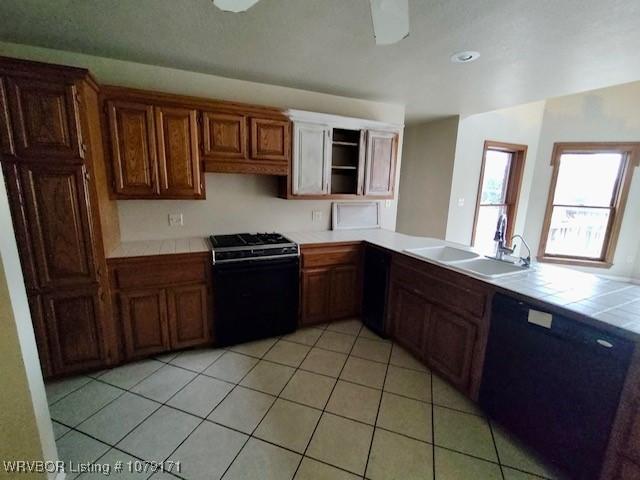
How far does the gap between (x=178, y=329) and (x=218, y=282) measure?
514mm

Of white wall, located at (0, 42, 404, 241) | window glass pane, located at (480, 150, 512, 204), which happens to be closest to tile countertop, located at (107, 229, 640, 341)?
white wall, located at (0, 42, 404, 241)

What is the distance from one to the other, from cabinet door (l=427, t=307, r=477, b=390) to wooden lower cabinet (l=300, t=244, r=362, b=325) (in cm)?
95

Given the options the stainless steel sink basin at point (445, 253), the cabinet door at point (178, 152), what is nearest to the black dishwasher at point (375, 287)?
A: the stainless steel sink basin at point (445, 253)

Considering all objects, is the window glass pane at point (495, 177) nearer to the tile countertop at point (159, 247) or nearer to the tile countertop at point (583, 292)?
the tile countertop at point (583, 292)

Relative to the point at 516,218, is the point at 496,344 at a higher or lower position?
lower

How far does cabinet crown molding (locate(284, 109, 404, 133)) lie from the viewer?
2.69 meters

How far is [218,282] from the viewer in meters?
2.34

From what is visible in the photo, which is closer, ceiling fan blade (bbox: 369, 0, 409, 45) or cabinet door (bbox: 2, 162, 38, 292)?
ceiling fan blade (bbox: 369, 0, 409, 45)

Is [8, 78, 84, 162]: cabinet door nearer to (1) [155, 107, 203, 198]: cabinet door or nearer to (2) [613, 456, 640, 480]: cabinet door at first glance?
(1) [155, 107, 203, 198]: cabinet door

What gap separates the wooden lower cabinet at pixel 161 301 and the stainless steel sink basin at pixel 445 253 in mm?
1802

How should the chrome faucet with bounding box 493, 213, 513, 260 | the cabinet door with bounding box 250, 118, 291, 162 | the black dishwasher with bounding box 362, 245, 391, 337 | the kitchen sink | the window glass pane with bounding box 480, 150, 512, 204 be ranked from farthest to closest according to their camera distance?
1. the window glass pane with bounding box 480, 150, 512, 204
2. the black dishwasher with bounding box 362, 245, 391, 337
3. the cabinet door with bounding box 250, 118, 291, 162
4. the chrome faucet with bounding box 493, 213, 513, 260
5. the kitchen sink

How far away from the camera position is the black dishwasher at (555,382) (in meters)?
1.24

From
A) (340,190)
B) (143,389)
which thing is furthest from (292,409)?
(340,190)

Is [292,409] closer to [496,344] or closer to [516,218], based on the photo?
[496,344]
